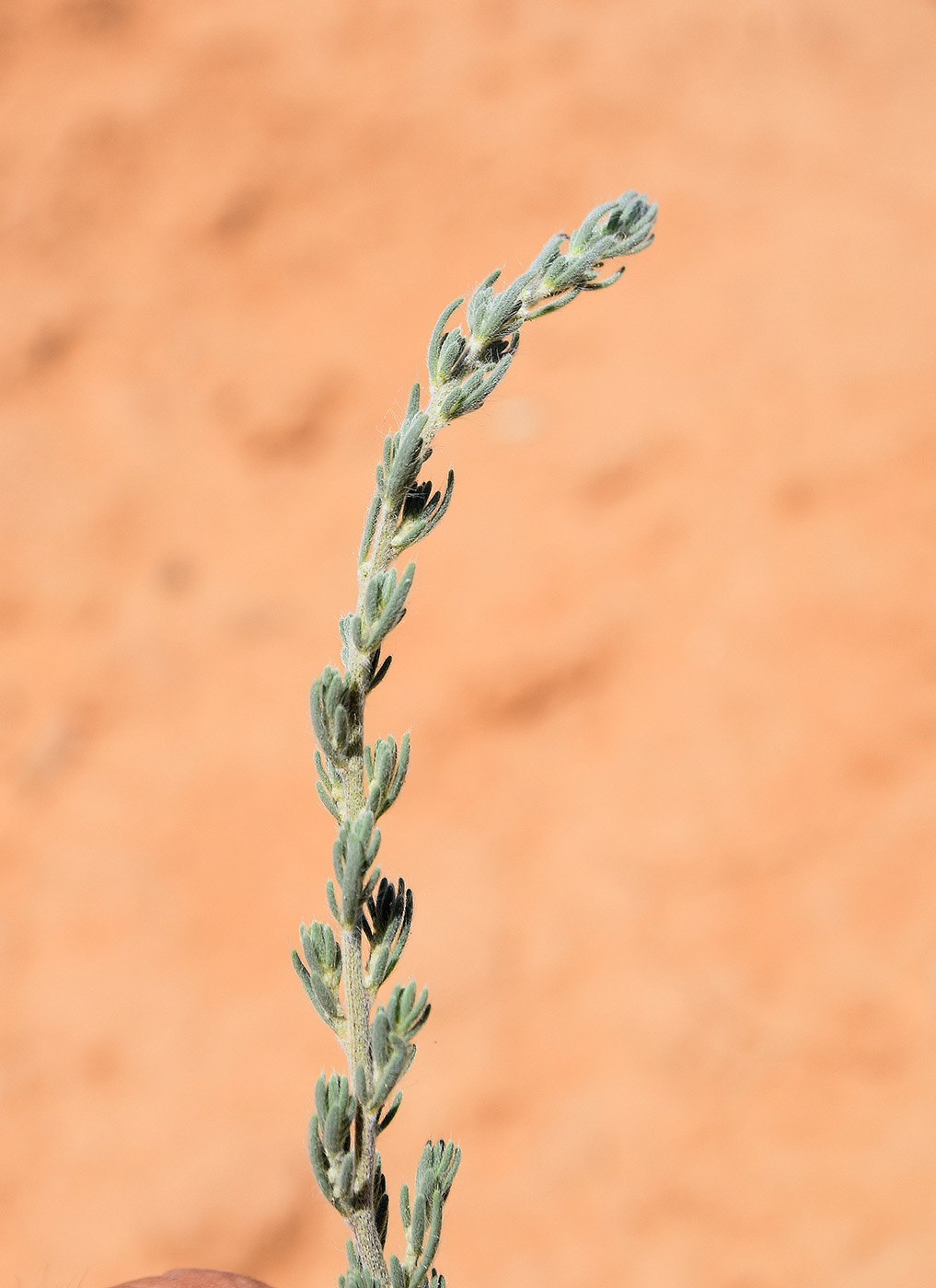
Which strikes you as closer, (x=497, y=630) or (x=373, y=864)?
(x=373, y=864)

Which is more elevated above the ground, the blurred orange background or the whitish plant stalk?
the blurred orange background

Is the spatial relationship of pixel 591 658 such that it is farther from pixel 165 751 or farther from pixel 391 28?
pixel 391 28

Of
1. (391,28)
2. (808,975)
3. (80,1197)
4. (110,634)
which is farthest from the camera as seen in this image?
(391,28)

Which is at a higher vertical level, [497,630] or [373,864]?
[497,630]

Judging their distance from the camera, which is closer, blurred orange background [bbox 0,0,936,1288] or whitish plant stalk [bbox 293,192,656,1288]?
whitish plant stalk [bbox 293,192,656,1288]

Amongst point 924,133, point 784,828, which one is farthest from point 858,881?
point 924,133
